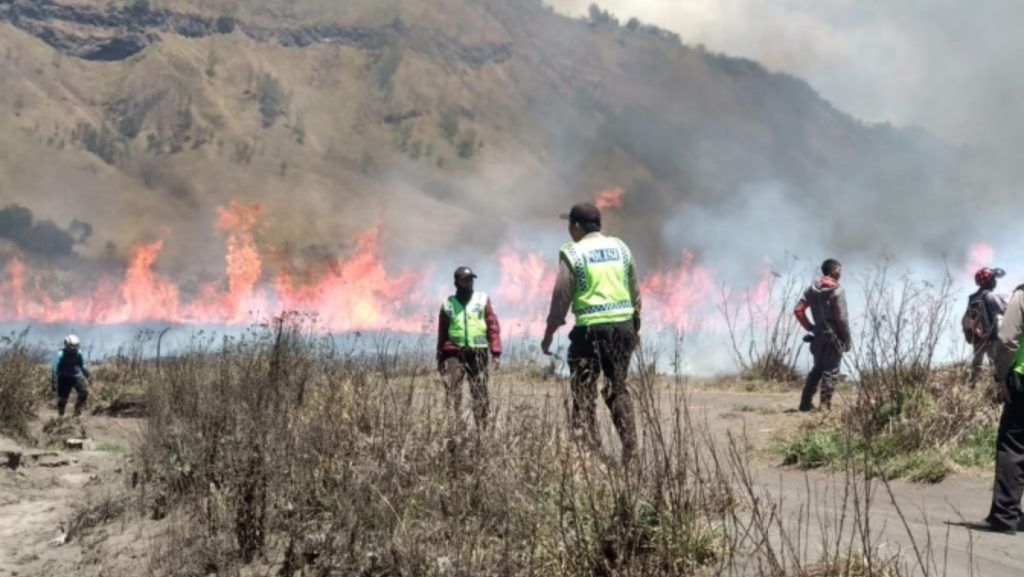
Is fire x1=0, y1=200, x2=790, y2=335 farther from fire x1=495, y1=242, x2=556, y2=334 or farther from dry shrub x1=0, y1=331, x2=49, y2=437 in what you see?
dry shrub x1=0, y1=331, x2=49, y2=437

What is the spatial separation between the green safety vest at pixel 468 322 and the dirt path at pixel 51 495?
10.8ft

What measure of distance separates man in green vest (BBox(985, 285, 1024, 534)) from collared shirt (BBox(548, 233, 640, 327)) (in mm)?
2393

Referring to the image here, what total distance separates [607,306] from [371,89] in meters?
160

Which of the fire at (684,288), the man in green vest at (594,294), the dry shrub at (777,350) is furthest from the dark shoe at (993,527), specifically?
the fire at (684,288)

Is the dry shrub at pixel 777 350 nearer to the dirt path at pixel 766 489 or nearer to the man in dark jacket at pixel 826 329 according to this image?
the dirt path at pixel 766 489

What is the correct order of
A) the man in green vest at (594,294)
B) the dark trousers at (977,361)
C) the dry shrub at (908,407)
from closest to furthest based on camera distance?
the man in green vest at (594,294) → the dry shrub at (908,407) → the dark trousers at (977,361)

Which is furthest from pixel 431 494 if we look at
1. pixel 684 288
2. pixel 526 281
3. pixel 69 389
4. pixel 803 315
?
pixel 526 281

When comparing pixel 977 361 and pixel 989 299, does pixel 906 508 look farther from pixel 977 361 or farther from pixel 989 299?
pixel 989 299

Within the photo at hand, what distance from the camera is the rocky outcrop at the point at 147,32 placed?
148 metres

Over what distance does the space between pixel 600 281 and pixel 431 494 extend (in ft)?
6.40

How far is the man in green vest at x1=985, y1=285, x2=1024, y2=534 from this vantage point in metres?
6.20

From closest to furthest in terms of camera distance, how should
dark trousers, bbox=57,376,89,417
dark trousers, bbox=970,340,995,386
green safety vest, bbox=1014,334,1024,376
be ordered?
green safety vest, bbox=1014,334,1024,376 < dark trousers, bbox=970,340,995,386 < dark trousers, bbox=57,376,89,417

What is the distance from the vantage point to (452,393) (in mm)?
7137

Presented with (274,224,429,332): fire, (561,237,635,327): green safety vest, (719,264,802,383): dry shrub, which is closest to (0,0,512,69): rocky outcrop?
(274,224,429,332): fire
